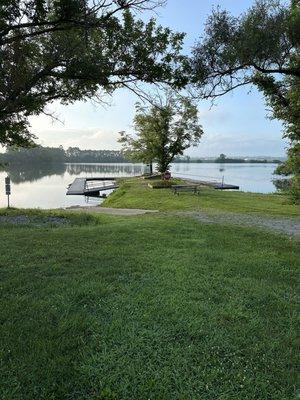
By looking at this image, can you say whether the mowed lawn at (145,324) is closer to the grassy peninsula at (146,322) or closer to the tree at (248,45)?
the grassy peninsula at (146,322)

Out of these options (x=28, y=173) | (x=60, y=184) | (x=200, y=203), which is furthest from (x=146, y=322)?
(x=28, y=173)

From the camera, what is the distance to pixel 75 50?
561cm

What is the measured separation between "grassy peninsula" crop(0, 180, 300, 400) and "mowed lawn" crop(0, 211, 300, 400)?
1 centimetres

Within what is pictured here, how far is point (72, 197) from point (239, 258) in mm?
31525

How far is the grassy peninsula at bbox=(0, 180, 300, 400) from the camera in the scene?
313 cm

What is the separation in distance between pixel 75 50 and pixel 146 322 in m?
3.93

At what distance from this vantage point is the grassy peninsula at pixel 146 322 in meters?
3.13

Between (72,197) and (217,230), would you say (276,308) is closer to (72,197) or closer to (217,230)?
(217,230)

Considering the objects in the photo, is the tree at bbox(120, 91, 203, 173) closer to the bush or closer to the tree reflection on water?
the bush

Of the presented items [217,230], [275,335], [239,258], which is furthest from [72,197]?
[275,335]

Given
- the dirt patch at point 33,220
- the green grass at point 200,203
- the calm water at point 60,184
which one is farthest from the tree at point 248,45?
the calm water at point 60,184

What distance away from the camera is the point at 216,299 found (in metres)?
4.84

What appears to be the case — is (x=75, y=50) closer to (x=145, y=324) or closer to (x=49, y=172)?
(x=145, y=324)

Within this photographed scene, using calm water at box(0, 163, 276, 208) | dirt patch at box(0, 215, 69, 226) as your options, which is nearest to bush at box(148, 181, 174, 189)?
calm water at box(0, 163, 276, 208)
